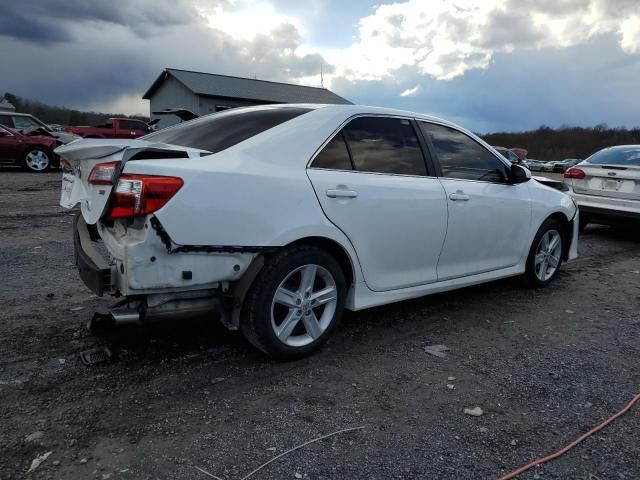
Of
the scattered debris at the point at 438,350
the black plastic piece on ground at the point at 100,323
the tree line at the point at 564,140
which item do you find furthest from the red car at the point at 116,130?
the tree line at the point at 564,140

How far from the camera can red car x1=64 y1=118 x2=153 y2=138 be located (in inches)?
853

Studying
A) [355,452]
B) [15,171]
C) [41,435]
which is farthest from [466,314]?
[15,171]

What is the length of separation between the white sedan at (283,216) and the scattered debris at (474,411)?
38.8 inches

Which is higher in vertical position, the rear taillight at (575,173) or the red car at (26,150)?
the red car at (26,150)

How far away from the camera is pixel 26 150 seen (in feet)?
46.0

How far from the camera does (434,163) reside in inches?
150

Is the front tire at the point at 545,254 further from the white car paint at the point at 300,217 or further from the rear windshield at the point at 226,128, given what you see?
the rear windshield at the point at 226,128

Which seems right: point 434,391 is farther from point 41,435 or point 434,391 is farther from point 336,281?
point 41,435

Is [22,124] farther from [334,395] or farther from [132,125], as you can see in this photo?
[334,395]

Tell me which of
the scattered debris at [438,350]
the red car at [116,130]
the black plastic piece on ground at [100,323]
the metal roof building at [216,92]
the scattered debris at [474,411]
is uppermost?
the metal roof building at [216,92]

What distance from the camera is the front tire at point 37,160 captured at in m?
14.1

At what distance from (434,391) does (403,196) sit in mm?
1341

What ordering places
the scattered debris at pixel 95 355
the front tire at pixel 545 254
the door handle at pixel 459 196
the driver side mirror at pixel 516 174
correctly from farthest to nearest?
the front tire at pixel 545 254 → the driver side mirror at pixel 516 174 → the door handle at pixel 459 196 → the scattered debris at pixel 95 355

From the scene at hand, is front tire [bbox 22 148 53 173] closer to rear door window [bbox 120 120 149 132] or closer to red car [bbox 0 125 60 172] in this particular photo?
red car [bbox 0 125 60 172]
